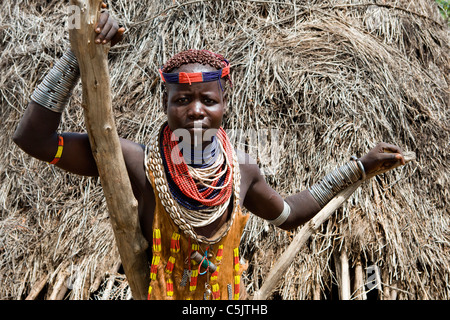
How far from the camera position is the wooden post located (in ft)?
5.27

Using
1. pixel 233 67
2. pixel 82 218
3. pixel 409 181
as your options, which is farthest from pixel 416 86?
pixel 82 218

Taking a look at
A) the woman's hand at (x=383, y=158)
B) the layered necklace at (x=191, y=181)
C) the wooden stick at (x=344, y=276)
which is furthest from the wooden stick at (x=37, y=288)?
the woman's hand at (x=383, y=158)

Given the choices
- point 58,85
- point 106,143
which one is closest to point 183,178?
point 106,143

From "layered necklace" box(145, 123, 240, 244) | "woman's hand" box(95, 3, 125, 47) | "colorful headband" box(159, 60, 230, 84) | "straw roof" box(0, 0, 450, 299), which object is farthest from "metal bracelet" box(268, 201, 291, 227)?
"woman's hand" box(95, 3, 125, 47)

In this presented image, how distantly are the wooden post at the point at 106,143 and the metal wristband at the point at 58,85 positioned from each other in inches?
4.3

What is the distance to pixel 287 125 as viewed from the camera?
12.9 ft

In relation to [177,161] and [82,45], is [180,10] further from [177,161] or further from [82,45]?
[82,45]

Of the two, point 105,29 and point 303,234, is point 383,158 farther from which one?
point 105,29

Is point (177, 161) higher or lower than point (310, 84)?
lower

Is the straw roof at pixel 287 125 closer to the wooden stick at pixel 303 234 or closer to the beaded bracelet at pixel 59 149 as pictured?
the wooden stick at pixel 303 234

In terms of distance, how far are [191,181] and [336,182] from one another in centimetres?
84

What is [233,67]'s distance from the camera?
13.4 ft

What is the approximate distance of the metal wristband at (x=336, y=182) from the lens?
8.45 ft

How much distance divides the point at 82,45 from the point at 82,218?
2.27 metres
